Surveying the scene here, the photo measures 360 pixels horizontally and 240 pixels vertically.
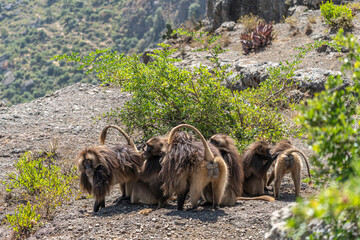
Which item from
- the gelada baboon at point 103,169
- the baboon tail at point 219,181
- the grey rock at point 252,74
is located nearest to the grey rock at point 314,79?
the grey rock at point 252,74

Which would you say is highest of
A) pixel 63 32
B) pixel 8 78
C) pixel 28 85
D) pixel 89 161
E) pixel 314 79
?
pixel 63 32

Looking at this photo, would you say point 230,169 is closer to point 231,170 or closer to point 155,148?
point 231,170

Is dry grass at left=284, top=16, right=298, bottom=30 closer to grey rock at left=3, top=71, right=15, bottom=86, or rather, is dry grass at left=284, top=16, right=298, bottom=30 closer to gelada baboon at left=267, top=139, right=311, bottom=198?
gelada baboon at left=267, top=139, right=311, bottom=198

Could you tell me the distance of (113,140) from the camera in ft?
30.7

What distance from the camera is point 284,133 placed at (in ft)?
25.2

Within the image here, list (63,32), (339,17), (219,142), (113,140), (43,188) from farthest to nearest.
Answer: (63,32) < (339,17) < (113,140) < (43,188) < (219,142)

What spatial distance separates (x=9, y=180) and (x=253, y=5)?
67.8 feet

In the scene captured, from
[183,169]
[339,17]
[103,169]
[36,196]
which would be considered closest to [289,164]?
[183,169]

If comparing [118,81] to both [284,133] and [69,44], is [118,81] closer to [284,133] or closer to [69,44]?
[284,133]

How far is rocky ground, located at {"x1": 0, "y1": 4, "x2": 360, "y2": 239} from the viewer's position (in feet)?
16.2

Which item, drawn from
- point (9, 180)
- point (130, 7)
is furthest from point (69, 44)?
point (9, 180)

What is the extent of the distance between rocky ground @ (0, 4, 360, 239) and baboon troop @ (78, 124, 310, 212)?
23 centimetres

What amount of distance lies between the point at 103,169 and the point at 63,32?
8922 centimetres

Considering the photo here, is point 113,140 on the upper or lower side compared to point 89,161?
lower
